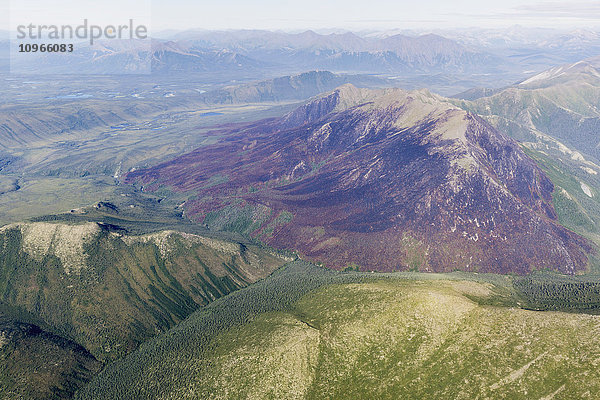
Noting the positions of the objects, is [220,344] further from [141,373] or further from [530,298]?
[530,298]

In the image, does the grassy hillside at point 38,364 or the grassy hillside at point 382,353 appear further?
the grassy hillside at point 38,364

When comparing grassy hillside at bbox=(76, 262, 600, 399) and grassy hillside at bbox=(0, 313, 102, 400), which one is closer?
grassy hillside at bbox=(76, 262, 600, 399)

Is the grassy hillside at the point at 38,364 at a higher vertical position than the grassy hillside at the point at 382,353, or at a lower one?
lower

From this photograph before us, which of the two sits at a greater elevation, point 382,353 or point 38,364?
point 382,353

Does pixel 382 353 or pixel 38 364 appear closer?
pixel 382 353

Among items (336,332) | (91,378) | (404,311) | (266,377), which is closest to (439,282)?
(404,311)

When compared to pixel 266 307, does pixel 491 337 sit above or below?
above

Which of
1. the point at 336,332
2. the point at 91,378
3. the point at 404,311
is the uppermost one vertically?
the point at 404,311

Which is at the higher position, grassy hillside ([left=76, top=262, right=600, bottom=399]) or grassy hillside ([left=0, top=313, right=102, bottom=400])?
grassy hillside ([left=76, top=262, right=600, bottom=399])
